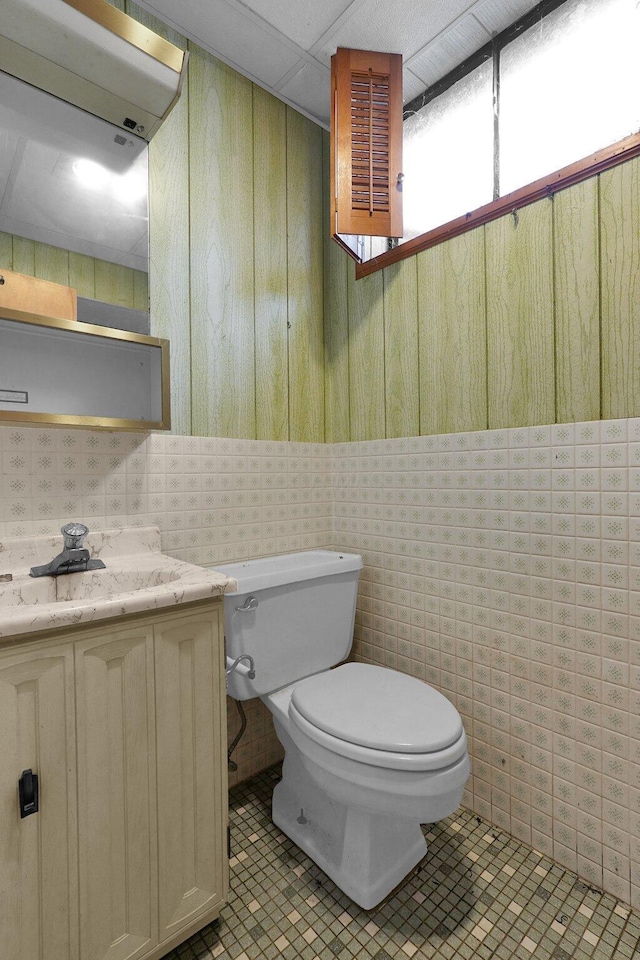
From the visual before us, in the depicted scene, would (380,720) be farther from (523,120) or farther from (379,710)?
(523,120)

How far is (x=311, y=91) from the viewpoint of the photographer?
66.0 inches

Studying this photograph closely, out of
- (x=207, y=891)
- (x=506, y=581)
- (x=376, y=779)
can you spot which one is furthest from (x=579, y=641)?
(x=207, y=891)

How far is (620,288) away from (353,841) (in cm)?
150

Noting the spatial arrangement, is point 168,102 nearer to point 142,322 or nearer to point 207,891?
point 142,322

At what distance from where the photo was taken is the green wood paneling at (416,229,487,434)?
137 centimetres

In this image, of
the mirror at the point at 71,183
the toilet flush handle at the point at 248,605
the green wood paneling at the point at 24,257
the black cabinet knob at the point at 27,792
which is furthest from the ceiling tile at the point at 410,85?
the black cabinet knob at the point at 27,792

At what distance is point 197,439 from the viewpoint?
4.83ft

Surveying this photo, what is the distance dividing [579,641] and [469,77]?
1728mm

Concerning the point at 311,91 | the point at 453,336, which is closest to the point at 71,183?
the point at 311,91

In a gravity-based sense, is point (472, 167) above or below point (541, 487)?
above

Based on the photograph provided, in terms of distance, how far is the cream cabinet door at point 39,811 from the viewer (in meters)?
0.75

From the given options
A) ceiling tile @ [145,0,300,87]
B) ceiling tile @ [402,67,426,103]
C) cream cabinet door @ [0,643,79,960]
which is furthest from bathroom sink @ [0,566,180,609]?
ceiling tile @ [402,67,426,103]

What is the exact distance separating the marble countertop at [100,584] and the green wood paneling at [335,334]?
0.82 meters

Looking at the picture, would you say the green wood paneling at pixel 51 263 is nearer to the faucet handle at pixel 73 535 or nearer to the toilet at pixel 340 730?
the faucet handle at pixel 73 535
